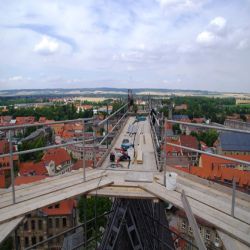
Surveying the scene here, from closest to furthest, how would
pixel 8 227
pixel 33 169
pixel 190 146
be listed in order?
pixel 8 227 → pixel 33 169 → pixel 190 146

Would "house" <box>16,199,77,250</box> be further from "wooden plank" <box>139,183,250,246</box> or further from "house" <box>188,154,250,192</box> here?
"house" <box>188,154,250,192</box>

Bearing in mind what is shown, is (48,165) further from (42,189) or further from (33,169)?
(42,189)

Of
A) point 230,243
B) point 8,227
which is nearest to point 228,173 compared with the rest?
point 230,243

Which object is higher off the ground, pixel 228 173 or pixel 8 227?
pixel 8 227

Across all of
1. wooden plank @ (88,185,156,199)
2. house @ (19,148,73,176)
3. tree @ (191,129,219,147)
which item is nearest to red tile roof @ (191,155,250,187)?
wooden plank @ (88,185,156,199)

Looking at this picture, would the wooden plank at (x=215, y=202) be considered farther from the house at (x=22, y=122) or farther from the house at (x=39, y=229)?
the house at (x=22, y=122)
